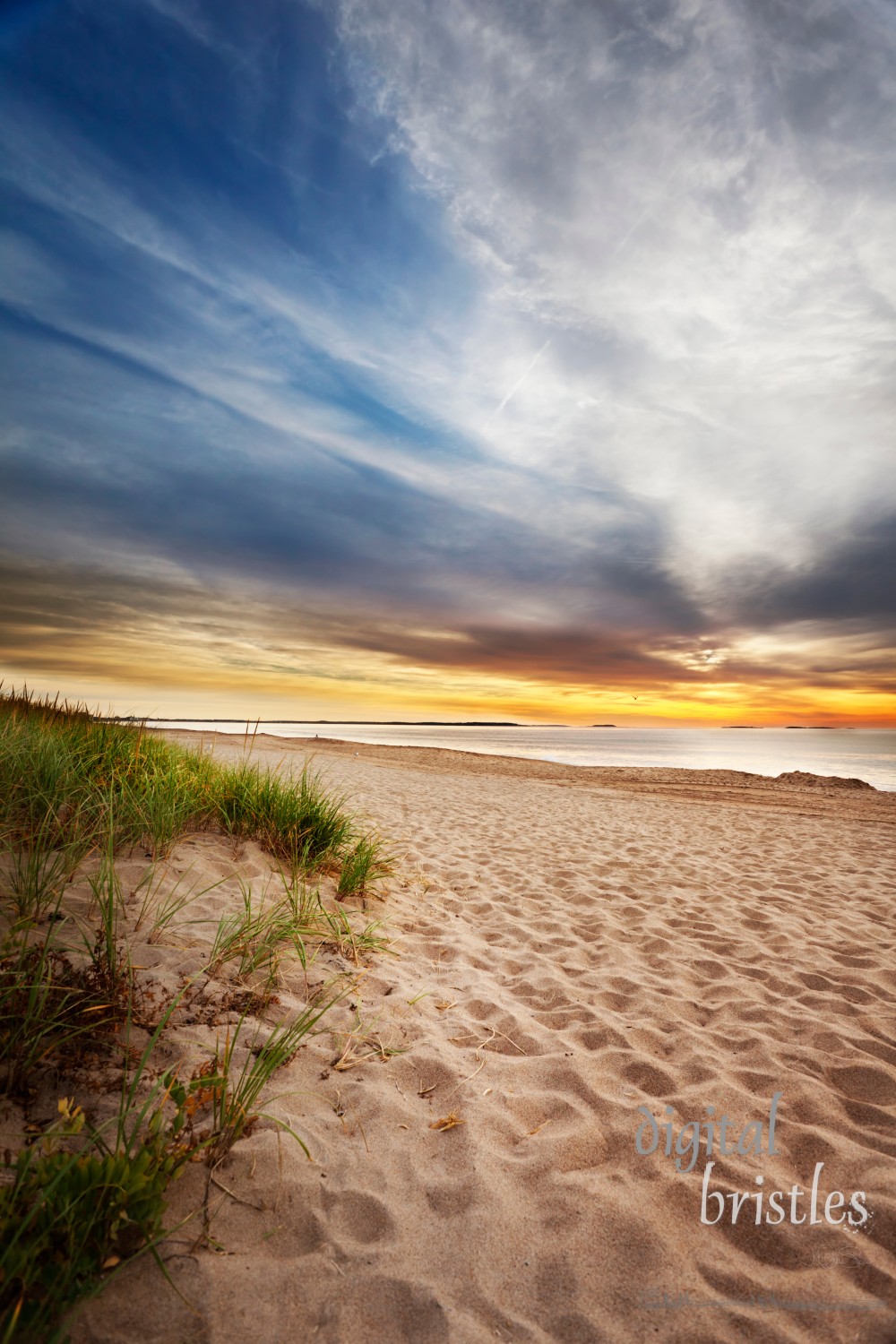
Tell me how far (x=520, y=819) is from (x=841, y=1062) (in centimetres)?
756

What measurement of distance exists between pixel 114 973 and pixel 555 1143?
203cm

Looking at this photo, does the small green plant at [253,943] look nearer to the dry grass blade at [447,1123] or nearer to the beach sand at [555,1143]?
the beach sand at [555,1143]

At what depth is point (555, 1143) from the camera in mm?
2482

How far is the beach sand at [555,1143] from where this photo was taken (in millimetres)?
1774

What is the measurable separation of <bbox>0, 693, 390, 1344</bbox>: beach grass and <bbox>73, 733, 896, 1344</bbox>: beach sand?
16cm

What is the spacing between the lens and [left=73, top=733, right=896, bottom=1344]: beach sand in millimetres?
1774

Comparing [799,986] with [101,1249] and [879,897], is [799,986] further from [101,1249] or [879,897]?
[101,1249]

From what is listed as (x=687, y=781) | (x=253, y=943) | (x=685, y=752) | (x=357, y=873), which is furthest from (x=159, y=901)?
(x=685, y=752)

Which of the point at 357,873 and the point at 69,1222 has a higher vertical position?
the point at 357,873

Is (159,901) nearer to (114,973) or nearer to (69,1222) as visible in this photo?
(114,973)

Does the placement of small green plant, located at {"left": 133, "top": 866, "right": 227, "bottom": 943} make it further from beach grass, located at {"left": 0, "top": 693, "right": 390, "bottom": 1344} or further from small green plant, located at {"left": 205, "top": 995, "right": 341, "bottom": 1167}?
small green plant, located at {"left": 205, "top": 995, "right": 341, "bottom": 1167}

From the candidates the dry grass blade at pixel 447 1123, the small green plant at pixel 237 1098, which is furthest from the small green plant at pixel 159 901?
the dry grass blade at pixel 447 1123

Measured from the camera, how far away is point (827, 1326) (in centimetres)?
178

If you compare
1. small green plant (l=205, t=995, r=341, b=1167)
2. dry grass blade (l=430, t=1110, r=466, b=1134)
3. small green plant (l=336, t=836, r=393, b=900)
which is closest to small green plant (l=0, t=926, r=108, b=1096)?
small green plant (l=205, t=995, r=341, b=1167)
